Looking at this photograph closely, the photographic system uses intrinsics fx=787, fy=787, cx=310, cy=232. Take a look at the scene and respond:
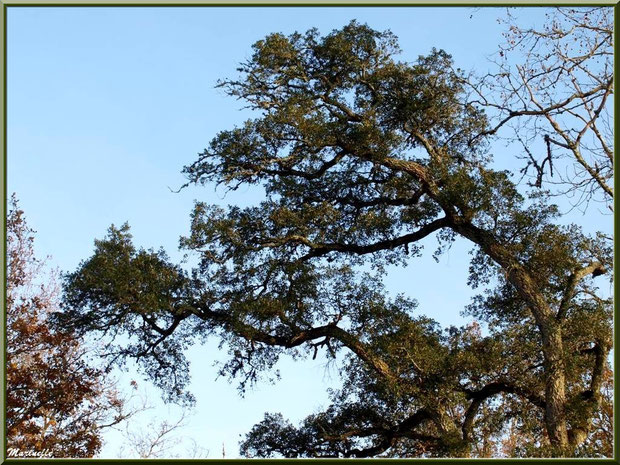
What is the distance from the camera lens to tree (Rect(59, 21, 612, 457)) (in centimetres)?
912

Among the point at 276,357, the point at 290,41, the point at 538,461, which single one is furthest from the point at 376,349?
the point at 290,41

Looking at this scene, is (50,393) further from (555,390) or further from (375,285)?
(555,390)

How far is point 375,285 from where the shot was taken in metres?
9.79

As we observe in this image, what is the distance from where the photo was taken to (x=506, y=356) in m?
9.39

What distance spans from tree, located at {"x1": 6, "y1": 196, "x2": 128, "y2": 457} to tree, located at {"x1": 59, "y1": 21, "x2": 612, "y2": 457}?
194 centimetres

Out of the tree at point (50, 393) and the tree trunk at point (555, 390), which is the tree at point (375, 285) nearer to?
the tree trunk at point (555, 390)

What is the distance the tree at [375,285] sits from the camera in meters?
9.12

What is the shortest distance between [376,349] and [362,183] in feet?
7.94

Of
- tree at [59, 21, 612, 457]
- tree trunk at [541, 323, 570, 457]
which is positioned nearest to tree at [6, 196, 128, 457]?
tree at [59, 21, 612, 457]

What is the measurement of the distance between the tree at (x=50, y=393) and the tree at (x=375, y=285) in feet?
6.37

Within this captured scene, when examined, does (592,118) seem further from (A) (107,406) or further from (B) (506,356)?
(A) (107,406)

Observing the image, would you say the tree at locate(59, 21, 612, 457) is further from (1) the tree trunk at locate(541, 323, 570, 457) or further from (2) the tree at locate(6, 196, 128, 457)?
(2) the tree at locate(6, 196, 128, 457)

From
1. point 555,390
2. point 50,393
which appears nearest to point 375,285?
point 555,390

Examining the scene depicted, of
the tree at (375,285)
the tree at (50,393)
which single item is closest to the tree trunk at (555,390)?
the tree at (375,285)
